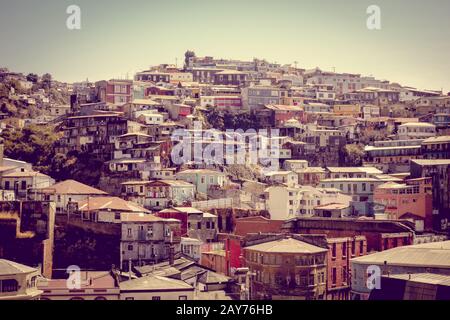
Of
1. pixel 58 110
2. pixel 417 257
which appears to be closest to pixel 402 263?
pixel 417 257

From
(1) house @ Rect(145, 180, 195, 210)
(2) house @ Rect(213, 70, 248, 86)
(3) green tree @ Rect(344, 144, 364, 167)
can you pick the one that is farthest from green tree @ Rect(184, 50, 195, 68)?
(1) house @ Rect(145, 180, 195, 210)

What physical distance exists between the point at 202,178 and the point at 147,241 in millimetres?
10450

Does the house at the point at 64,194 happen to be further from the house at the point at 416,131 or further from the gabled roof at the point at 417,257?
the house at the point at 416,131

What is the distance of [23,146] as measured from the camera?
146ft

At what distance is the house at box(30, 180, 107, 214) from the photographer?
3462cm

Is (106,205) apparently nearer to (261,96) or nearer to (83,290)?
(83,290)

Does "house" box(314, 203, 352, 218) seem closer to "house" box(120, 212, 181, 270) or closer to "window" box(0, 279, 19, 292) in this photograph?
"house" box(120, 212, 181, 270)

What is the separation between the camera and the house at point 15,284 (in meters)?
22.8

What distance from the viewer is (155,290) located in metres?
23.8

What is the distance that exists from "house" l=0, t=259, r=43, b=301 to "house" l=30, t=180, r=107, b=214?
33.6 feet

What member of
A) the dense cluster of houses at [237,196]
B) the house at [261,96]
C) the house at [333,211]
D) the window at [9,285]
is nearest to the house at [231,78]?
the dense cluster of houses at [237,196]
